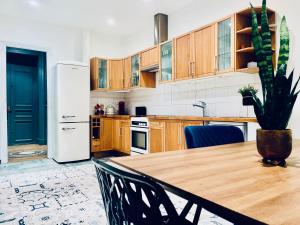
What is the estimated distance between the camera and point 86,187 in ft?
9.82

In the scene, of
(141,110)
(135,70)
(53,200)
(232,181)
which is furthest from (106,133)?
(232,181)

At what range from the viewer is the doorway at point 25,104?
6594 millimetres

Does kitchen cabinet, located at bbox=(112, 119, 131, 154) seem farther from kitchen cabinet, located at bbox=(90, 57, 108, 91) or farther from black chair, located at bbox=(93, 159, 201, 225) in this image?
black chair, located at bbox=(93, 159, 201, 225)

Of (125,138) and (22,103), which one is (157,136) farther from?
(22,103)

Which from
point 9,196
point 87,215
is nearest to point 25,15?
point 9,196

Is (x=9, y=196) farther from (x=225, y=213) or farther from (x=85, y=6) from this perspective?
(x=85, y=6)

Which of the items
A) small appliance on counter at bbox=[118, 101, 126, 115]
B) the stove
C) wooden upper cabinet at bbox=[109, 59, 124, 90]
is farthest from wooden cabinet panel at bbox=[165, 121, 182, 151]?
small appliance on counter at bbox=[118, 101, 126, 115]

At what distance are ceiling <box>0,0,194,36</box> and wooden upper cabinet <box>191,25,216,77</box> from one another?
100cm

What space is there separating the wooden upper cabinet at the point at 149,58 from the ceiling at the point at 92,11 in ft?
2.37

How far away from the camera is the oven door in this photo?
420 cm

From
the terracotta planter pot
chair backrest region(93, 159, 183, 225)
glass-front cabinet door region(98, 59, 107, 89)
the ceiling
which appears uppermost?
the ceiling

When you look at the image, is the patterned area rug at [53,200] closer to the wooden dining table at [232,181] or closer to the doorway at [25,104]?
the wooden dining table at [232,181]

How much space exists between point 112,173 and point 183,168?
34cm

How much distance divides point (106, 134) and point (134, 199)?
457 cm
